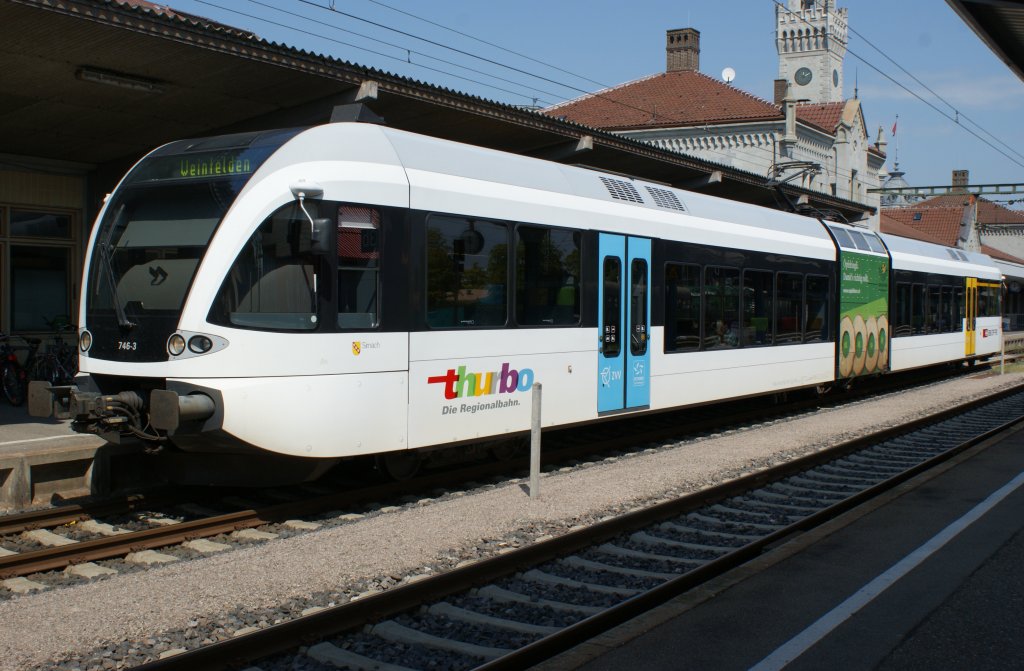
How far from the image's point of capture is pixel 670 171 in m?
19.1

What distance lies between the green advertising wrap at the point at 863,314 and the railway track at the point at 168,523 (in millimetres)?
9098

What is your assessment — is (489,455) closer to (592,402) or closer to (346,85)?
(592,402)

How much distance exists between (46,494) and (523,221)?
501cm

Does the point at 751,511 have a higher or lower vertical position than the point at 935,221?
lower

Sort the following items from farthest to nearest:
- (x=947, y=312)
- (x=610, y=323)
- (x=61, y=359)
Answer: (x=947, y=312) < (x=61, y=359) < (x=610, y=323)

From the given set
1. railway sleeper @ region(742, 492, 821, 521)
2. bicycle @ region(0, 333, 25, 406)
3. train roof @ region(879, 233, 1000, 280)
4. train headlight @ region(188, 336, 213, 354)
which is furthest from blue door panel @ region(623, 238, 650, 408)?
train roof @ region(879, 233, 1000, 280)

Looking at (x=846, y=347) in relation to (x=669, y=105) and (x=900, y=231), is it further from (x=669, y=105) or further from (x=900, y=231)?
(x=900, y=231)

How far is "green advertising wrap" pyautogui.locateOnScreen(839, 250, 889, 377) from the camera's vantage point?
17531 mm

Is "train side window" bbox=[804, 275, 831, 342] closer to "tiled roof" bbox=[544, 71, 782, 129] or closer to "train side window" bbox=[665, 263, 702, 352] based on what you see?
"train side window" bbox=[665, 263, 702, 352]

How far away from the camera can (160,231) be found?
7902 mm

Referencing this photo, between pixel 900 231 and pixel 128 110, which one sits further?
pixel 900 231

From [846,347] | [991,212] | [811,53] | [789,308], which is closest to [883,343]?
[846,347]

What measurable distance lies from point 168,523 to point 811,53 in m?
78.0

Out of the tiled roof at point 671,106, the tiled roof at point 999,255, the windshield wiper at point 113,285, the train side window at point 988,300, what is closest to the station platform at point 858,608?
the windshield wiper at point 113,285
